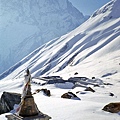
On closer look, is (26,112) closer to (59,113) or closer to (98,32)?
(59,113)

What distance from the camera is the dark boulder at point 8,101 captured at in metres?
27.9

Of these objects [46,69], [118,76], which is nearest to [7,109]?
[118,76]

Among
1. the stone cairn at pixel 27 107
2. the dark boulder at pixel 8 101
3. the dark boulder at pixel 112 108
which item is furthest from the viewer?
the dark boulder at pixel 8 101

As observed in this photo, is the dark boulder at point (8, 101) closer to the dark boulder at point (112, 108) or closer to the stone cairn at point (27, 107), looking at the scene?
the dark boulder at point (112, 108)

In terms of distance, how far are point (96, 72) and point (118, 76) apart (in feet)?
43.7

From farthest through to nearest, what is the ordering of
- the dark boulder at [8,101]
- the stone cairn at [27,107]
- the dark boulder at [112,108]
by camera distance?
the dark boulder at [8,101] < the dark boulder at [112,108] < the stone cairn at [27,107]

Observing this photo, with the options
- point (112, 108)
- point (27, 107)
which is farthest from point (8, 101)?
point (27, 107)

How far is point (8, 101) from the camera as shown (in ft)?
94.6

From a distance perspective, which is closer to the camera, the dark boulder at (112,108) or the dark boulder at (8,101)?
the dark boulder at (112,108)

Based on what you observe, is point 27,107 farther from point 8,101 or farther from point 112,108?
point 8,101

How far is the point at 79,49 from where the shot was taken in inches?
6826

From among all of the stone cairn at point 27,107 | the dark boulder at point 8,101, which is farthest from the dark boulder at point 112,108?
the dark boulder at point 8,101

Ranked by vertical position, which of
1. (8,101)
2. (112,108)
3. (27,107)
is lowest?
(27,107)

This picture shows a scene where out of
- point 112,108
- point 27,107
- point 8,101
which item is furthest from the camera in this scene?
point 8,101
